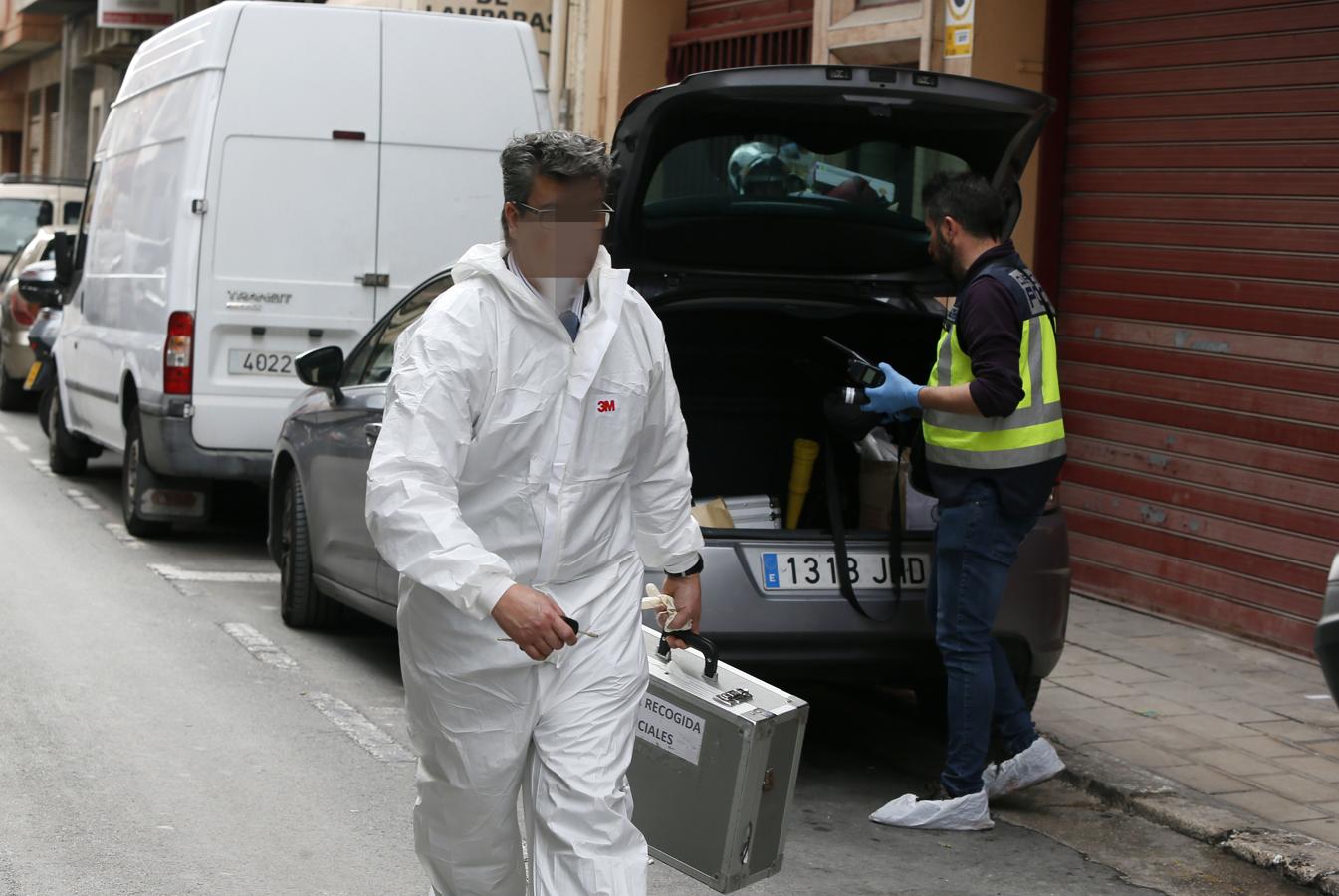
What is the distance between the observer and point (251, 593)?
916 centimetres

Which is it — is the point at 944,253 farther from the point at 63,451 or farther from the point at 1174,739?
the point at 63,451

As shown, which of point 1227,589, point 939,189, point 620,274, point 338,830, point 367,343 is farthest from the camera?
point 1227,589

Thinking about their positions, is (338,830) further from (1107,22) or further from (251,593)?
(1107,22)

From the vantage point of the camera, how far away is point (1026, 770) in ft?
19.2

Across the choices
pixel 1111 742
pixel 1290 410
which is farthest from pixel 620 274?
pixel 1290 410

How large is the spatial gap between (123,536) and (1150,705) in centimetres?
590

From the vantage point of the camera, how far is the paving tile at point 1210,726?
23.0 ft

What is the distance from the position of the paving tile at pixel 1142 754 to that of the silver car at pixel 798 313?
383 mm

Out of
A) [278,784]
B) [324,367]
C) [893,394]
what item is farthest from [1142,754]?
Answer: [324,367]

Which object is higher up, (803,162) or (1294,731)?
(803,162)

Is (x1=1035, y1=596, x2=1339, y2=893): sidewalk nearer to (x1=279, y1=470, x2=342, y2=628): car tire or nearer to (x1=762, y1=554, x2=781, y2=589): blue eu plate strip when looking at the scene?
(x1=762, y1=554, x2=781, y2=589): blue eu plate strip

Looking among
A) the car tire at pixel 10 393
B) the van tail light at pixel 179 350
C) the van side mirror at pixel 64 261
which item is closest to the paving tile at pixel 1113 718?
the van tail light at pixel 179 350

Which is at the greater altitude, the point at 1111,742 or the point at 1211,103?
the point at 1211,103

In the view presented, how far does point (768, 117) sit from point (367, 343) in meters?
2.63
